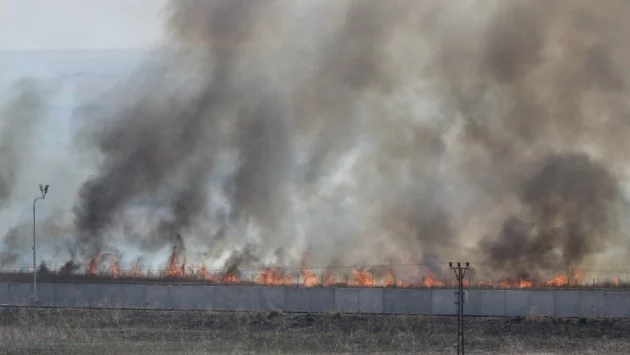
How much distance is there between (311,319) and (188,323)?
6.40 m

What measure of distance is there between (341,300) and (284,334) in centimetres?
619

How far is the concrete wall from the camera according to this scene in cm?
4547

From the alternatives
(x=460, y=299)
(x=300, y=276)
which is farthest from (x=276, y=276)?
(x=460, y=299)

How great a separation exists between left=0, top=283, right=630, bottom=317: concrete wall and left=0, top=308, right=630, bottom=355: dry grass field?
6.37 ft

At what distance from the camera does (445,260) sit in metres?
66.2

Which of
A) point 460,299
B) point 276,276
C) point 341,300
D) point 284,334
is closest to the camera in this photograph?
point 460,299

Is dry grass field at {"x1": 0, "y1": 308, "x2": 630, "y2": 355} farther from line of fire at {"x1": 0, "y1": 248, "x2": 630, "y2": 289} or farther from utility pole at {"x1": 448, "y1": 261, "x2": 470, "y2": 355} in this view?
line of fire at {"x1": 0, "y1": 248, "x2": 630, "y2": 289}

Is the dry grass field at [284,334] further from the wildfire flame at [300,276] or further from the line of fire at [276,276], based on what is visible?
the wildfire flame at [300,276]

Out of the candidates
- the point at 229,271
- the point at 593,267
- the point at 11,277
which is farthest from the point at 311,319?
the point at 11,277

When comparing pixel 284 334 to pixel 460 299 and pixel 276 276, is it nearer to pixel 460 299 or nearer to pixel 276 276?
pixel 460 299

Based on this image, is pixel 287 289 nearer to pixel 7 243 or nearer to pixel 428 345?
pixel 428 345

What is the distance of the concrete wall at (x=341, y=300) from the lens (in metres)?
45.5

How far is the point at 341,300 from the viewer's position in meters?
47.8

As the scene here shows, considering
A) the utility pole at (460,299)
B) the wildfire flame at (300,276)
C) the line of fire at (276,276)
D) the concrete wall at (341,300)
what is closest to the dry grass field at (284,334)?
the utility pole at (460,299)
